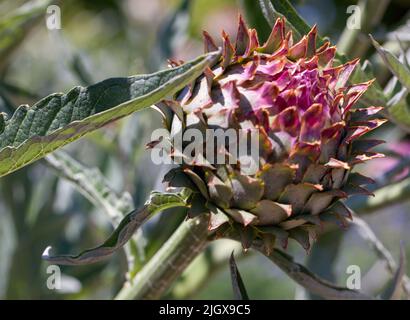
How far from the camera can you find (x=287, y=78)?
0.87 metres

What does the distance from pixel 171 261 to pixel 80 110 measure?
→ 0.91ft

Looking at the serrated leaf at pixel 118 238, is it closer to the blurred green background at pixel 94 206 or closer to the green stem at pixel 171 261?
the green stem at pixel 171 261

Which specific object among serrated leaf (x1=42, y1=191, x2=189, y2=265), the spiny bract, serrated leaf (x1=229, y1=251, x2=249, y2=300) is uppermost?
the spiny bract

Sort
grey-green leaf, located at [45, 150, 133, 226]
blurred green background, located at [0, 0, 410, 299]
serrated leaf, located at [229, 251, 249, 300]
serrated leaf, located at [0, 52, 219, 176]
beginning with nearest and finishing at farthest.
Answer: serrated leaf, located at [0, 52, 219, 176] → serrated leaf, located at [229, 251, 249, 300] → grey-green leaf, located at [45, 150, 133, 226] → blurred green background, located at [0, 0, 410, 299]

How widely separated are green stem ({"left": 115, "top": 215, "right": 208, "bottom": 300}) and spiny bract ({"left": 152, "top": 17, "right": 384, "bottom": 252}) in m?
0.06

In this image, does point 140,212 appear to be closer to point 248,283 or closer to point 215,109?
point 215,109

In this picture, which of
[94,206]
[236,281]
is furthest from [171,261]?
[94,206]

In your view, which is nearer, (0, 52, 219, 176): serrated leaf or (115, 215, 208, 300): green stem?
(0, 52, 219, 176): serrated leaf

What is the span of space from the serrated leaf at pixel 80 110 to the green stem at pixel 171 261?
9.0 inches

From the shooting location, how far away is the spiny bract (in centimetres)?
85

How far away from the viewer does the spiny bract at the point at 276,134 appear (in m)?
0.85

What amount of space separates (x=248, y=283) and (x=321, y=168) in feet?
7.16

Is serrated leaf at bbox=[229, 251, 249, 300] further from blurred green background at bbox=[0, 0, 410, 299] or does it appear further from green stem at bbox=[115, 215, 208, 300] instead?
blurred green background at bbox=[0, 0, 410, 299]

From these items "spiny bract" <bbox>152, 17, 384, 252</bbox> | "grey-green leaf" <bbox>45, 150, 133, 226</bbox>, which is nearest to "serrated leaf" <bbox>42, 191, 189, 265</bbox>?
"spiny bract" <bbox>152, 17, 384, 252</bbox>
